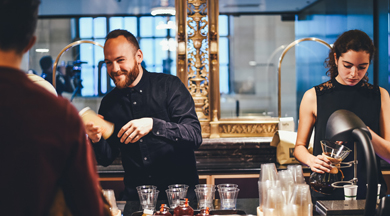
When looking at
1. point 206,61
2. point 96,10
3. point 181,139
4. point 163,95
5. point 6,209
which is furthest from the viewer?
point 96,10

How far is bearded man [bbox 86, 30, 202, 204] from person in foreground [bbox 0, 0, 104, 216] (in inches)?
46.6

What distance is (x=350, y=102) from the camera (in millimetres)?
1881

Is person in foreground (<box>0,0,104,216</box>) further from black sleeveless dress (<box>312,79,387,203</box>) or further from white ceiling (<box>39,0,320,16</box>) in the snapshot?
white ceiling (<box>39,0,320,16</box>)

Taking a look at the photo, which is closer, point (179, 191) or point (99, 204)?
point (99, 204)

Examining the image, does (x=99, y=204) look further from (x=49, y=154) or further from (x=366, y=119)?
(x=366, y=119)

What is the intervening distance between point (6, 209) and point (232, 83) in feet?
12.9

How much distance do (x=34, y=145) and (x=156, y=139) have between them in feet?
4.59

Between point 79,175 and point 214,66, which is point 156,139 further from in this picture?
point 214,66

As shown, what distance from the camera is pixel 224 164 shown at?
2.91 metres

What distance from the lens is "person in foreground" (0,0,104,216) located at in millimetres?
523

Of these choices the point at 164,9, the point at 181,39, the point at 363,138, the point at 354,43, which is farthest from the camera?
the point at 164,9

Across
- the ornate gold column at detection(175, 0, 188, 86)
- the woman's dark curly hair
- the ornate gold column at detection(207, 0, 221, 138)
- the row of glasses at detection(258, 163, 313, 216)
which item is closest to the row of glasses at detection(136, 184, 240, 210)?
the row of glasses at detection(258, 163, 313, 216)

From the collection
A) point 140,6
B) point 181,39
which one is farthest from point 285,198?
point 140,6

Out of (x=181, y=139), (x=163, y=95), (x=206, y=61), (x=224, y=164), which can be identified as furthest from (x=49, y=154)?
(x=206, y=61)
